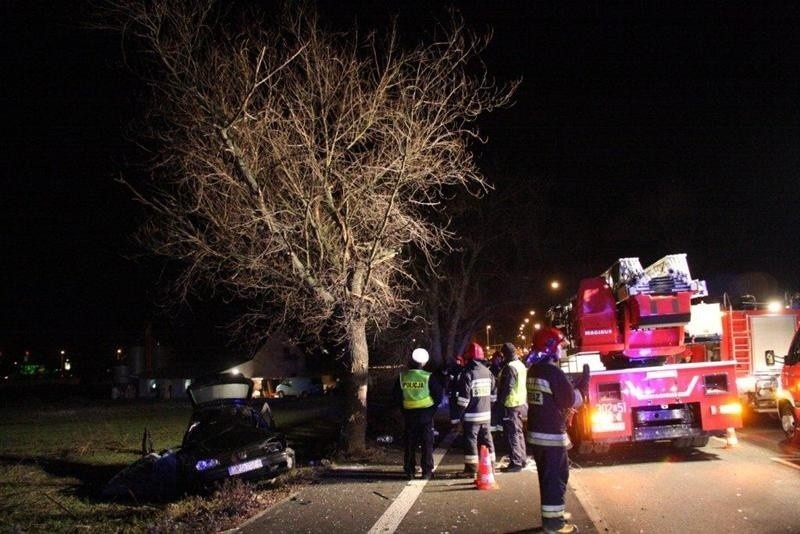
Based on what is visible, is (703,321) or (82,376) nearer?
(703,321)

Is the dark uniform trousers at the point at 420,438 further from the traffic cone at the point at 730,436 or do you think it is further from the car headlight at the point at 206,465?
the traffic cone at the point at 730,436

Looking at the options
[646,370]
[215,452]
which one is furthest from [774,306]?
[215,452]

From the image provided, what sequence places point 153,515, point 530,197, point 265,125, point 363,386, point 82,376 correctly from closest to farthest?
point 153,515 < point 265,125 < point 363,386 < point 530,197 < point 82,376

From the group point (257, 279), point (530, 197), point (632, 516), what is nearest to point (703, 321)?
point (632, 516)

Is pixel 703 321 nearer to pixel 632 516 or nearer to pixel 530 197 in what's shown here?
pixel 632 516

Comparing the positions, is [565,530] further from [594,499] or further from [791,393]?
[791,393]

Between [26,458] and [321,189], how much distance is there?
390 inches

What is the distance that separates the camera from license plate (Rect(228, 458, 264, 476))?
938 centimetres

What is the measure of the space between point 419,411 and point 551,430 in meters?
3.41

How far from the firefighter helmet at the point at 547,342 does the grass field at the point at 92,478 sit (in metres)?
3.94

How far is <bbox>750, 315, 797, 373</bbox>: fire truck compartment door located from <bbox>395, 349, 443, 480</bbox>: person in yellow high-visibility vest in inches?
345

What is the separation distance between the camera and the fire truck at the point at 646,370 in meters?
9.73

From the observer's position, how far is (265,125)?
35.2 ft

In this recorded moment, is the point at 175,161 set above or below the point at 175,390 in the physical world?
above
